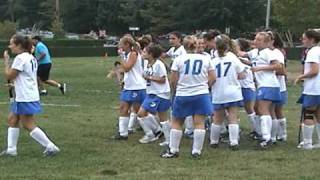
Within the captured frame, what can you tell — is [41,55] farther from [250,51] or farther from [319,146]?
[319,146]

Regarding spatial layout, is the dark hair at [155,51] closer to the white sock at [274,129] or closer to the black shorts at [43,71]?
the white sock at [274,129]

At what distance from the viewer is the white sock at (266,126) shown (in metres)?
11.2

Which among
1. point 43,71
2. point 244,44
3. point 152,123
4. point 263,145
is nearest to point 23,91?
point 152,123

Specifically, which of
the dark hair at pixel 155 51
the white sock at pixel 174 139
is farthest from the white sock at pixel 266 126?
the dark hair at pixel 155 51

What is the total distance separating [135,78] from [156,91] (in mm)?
784

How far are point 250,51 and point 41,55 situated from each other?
31.0ft

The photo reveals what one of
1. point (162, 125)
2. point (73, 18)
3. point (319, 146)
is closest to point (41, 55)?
point (162, 125)

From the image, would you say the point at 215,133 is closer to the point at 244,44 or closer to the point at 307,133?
the point at 307,133

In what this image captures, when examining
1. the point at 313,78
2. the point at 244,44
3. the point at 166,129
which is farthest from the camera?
the point at 244,44

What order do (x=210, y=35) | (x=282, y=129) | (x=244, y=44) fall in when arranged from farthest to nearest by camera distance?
(x=244, y=44)
(x=282, y=129)
(x=210, y=35)

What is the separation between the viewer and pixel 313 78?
35.2 ft

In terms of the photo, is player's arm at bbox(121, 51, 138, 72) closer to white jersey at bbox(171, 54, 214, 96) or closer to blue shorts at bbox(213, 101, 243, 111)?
blue shorts at bbox(213, 101, 243, 111)

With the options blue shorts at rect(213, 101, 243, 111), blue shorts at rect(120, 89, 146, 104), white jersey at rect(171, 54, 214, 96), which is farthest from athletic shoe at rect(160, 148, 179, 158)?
blue shorts at rect(120, 89, 146, 104)

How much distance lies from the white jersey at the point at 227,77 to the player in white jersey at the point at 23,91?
275 cm
